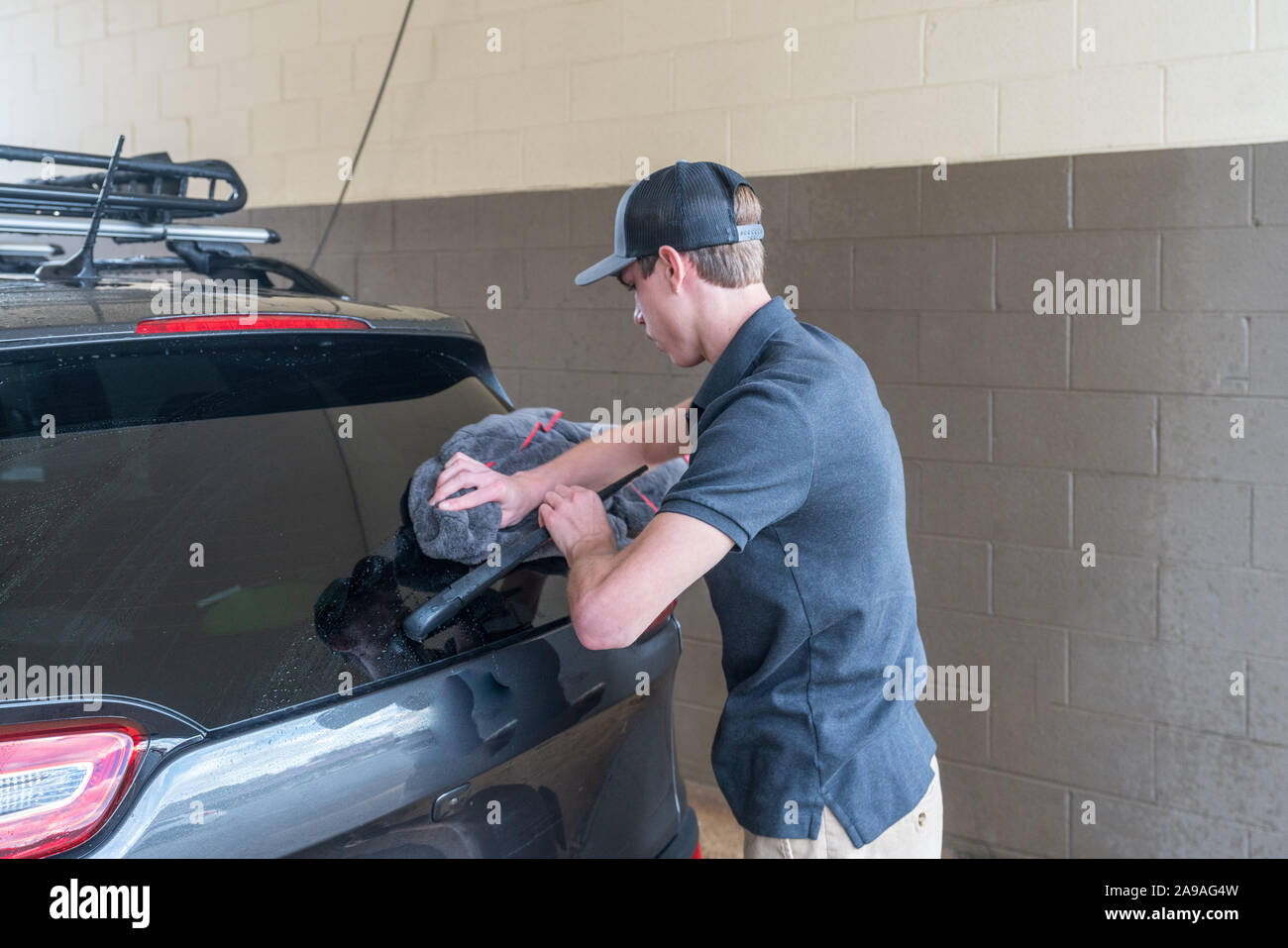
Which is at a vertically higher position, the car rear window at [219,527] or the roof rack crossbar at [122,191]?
the roof rack crossbar at [122,191]

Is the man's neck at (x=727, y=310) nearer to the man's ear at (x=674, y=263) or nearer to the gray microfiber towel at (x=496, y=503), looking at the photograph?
the man's ear at (x=674, y=263)

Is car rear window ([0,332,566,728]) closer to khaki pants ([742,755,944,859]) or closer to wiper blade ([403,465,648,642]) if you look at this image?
wiper blade ([403,465,648,642])

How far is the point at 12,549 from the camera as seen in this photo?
5.27 ft

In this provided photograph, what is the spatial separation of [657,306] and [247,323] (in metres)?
0.75

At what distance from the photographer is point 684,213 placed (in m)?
1.77

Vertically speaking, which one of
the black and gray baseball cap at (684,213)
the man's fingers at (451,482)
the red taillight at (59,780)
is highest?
the black and gray baseball cap at (684,213)

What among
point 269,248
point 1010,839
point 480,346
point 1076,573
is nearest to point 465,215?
point 269,248

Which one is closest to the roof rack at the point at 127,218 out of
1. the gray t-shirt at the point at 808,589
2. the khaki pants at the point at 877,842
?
the gray t-shirt at the point at 808,589

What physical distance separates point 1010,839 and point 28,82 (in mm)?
6328

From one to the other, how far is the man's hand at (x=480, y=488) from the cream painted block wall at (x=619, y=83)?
2134 mm

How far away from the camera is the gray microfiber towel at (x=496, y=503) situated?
1.92 metres

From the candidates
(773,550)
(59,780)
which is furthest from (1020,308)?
(59,780)

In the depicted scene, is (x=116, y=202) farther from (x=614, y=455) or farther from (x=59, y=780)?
(x=59, y=780)
